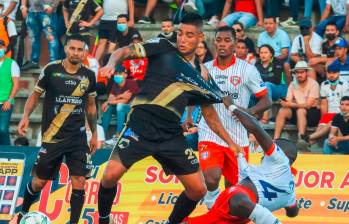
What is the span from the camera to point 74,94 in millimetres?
15172

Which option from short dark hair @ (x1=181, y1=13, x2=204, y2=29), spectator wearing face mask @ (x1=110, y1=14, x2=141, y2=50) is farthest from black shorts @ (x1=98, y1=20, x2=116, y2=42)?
short dark hair @ (x1=181, y1=13, x2=204, y2=29)

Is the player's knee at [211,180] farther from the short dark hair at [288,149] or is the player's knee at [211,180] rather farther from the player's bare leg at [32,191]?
the player's bare leg at [32,191]

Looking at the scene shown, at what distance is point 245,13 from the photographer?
21375 mm

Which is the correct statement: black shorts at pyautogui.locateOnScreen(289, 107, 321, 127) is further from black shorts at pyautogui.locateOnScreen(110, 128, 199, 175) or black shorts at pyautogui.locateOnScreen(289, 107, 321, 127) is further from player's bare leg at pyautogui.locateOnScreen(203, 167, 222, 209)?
black shorts at pyautogui.locateOnScreen(110, 128, 199, 175)

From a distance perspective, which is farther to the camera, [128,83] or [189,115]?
[128,83]

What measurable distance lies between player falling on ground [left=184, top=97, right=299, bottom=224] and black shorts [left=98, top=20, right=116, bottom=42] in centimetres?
887

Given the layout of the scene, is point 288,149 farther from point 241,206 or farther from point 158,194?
point 158,194

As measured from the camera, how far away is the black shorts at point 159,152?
12695 millimetres

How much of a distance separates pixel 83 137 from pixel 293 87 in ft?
16.8

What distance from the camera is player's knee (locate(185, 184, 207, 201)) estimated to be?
13156mm

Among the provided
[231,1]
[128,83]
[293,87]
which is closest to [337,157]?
[293,87]

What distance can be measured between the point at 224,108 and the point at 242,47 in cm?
501

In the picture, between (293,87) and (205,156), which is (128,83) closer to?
(293,87)

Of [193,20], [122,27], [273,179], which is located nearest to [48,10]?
[122,27]
